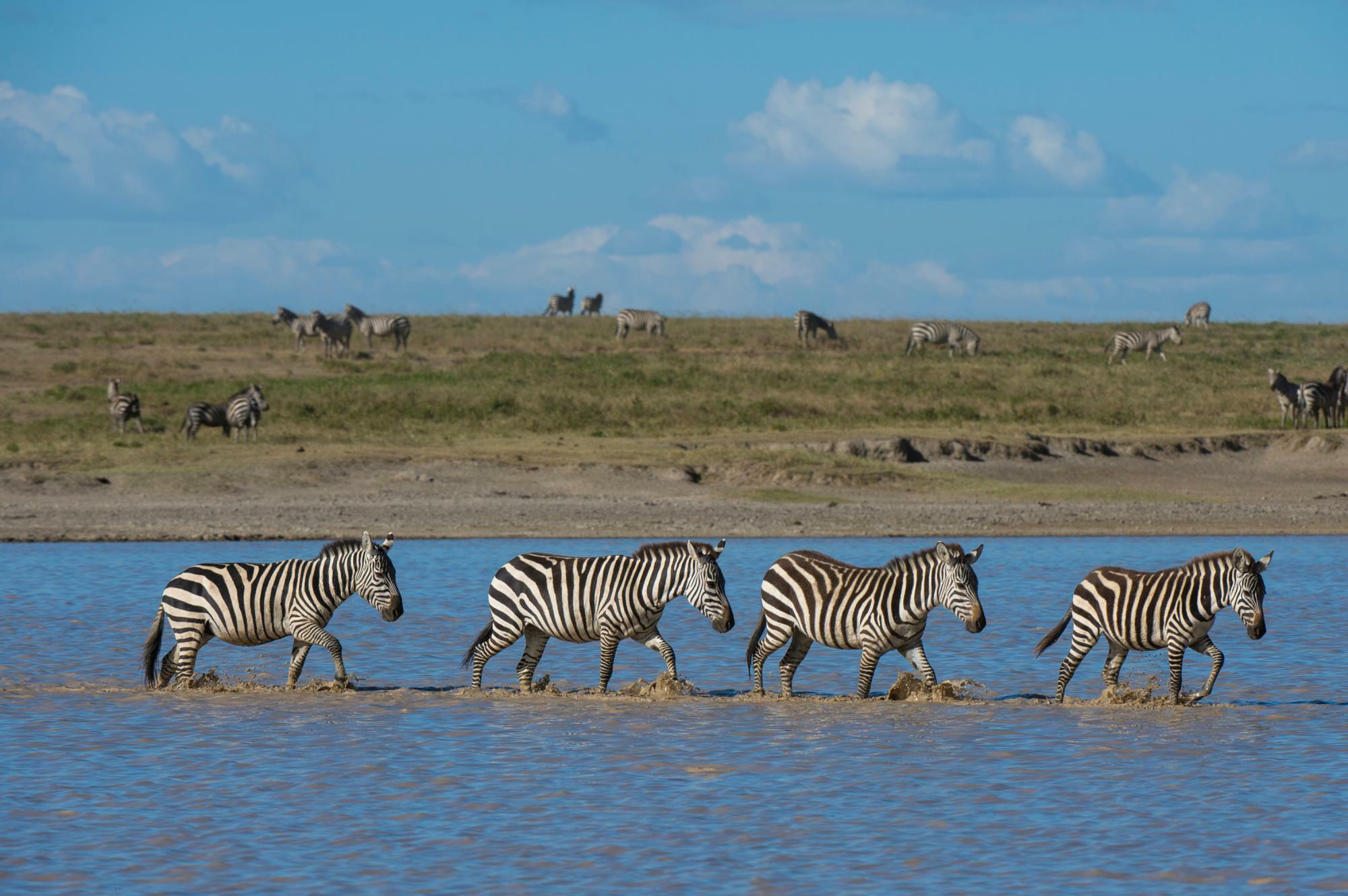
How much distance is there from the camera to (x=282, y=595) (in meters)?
12.0

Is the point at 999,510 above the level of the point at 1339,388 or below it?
below

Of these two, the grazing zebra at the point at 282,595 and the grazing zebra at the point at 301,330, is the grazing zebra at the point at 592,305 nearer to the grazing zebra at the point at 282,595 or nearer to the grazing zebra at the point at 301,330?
the grazing zebra at the point at 301,330

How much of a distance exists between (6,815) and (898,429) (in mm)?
24882

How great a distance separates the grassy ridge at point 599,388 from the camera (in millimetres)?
32750

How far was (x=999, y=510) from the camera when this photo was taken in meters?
25.5

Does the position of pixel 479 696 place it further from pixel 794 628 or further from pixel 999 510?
pixel 999 510

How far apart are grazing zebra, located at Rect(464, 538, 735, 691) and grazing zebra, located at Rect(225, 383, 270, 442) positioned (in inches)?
773

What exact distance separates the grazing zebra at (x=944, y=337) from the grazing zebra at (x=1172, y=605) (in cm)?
3824

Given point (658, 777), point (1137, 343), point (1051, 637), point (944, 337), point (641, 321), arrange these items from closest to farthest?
point (658, 777), point (1051, 637), point (1137, 343), point (944, 337), point (641, 321)

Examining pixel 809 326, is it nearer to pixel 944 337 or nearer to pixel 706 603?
pixel 944 337

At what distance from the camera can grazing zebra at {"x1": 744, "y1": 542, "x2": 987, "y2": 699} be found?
1116 centimetres

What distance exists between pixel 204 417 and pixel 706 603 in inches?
859

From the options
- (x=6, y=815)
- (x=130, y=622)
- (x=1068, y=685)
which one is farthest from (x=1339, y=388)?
(x=6, y=815)

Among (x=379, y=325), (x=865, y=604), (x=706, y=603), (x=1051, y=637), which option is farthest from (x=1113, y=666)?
(x=379, y=325)
